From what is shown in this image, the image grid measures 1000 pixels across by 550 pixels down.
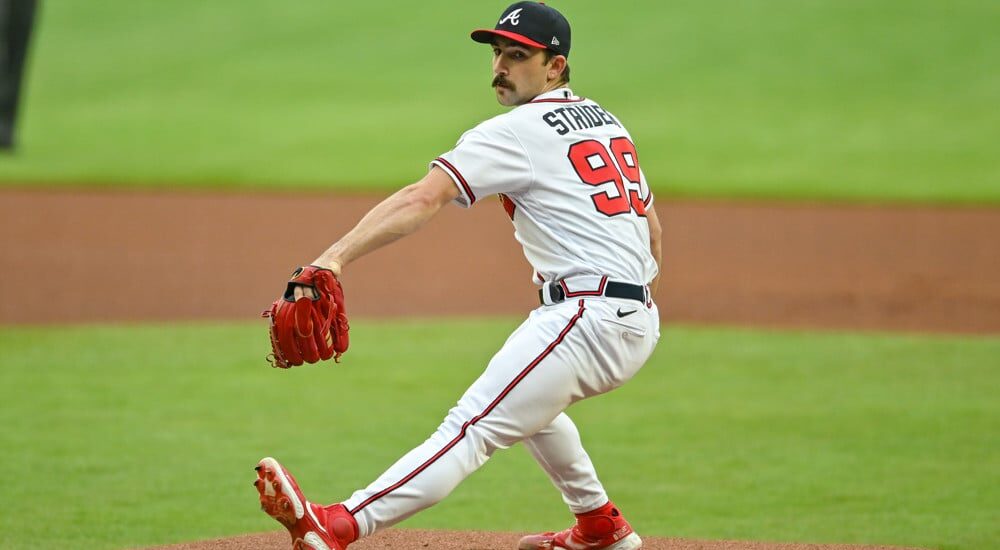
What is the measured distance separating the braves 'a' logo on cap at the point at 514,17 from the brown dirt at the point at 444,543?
179cm

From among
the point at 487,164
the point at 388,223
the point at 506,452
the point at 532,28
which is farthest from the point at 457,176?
the point at 506,452

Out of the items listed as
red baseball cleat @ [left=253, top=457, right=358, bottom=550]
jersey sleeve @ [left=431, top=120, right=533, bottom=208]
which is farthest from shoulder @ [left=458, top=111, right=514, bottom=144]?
red baseball cleat @ [left=253, top=457, right=358, bottom=550]

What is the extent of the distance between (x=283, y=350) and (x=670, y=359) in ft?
16.6

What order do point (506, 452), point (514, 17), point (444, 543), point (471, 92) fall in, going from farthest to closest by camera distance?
point (471, 92) → point (506, 452) → point (444, 543) → point (514, 17)

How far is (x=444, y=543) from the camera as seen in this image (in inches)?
179

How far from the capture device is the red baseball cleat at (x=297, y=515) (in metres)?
3.62

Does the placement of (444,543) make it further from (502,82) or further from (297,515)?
(502,82)

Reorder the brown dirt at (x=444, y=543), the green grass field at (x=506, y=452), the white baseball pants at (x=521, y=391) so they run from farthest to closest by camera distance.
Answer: the green grass field at (x=506, y=452)
the brown dirt at (x=444, y=543)
the white baseball pants at (x=521, y=391)

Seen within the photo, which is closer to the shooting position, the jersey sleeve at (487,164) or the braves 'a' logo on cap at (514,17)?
the jersey sleeve at (487,164)

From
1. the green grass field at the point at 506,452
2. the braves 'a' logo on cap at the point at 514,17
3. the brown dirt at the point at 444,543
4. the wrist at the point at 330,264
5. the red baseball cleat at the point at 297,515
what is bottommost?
the green grass field at the point at 506,452

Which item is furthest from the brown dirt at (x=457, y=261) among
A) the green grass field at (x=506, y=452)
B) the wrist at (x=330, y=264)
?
the wrist at (x=330, y=264)

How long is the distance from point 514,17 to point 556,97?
0.28 metres

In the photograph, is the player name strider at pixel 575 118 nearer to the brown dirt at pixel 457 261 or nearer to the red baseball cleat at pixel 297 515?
the red baseball cleat at pixel 297 515

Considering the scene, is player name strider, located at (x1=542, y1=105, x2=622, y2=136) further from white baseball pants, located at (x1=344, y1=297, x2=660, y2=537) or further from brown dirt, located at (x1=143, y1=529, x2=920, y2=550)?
brown dirt, located at (x1=143, y1=529, x2=920, y2=550)
